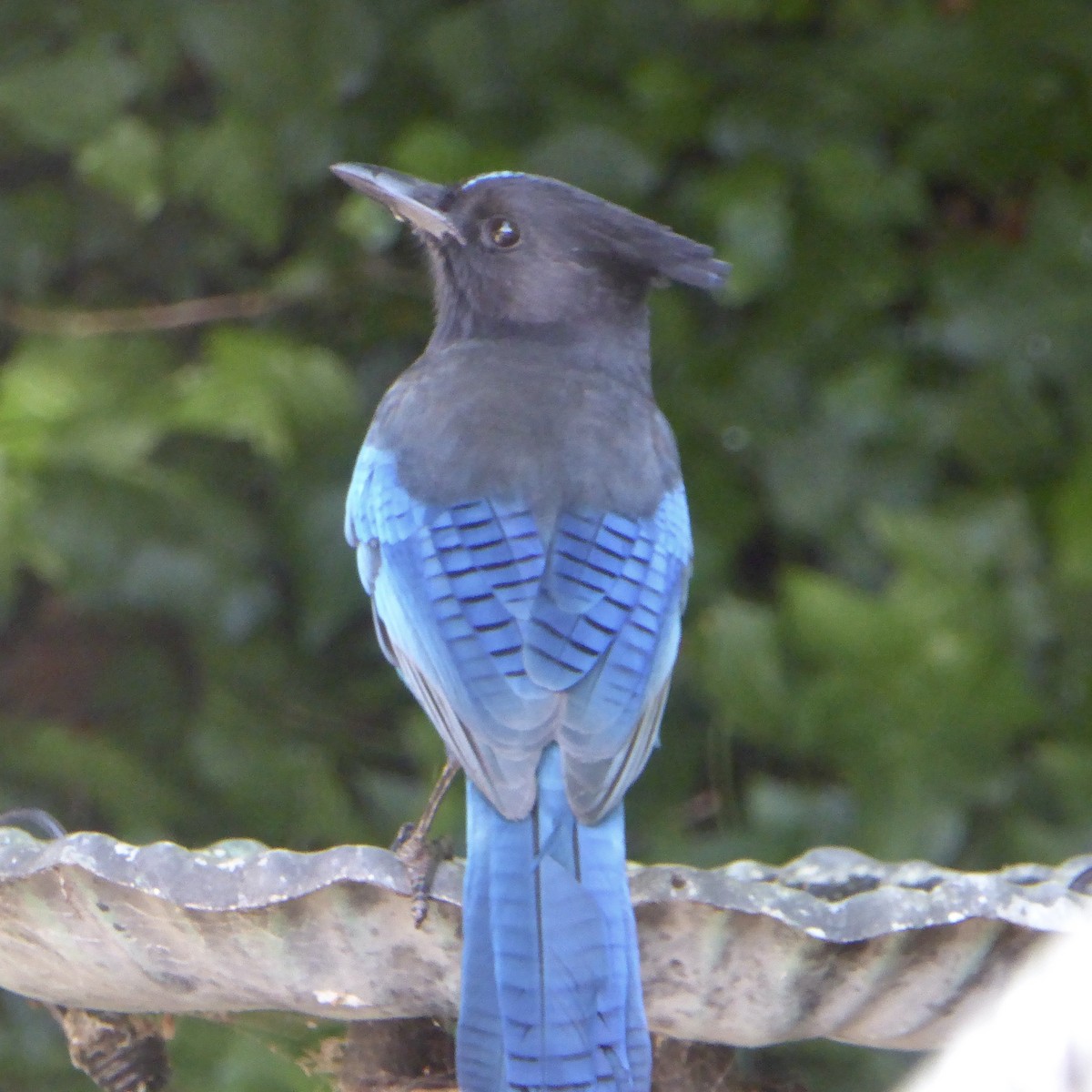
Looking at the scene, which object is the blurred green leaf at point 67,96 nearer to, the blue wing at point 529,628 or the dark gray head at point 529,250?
the dark gray head at point 529,250

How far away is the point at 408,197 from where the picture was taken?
2.05 meters

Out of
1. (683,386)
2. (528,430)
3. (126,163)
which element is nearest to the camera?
(528,430)

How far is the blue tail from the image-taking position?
47.8 inches

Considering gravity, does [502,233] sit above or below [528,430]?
above

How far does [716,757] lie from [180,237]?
41.4 inches

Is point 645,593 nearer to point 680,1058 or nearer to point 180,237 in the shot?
point 680,1058

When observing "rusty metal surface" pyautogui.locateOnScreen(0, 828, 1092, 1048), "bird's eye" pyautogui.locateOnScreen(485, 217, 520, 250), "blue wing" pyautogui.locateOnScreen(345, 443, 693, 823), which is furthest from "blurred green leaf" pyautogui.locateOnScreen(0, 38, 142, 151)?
"rusty metal surface" pyautogui.locateOnScreen(0, 828, 1092, 1048)

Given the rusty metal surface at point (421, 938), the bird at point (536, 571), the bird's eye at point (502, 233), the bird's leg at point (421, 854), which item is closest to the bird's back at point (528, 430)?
the bird at point (536, 571)

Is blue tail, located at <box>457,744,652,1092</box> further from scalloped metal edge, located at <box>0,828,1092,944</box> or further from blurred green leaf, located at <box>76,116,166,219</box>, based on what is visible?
blurred green leaf, located at <box>76,116,166,219</box>

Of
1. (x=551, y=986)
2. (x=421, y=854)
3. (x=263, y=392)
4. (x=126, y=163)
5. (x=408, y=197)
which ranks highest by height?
(x=126, y=163)

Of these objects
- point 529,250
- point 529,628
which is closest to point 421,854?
point 529,628

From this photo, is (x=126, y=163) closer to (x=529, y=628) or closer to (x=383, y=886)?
(x=529, y=628)

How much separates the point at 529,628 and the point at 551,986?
34cm

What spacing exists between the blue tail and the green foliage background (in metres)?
0.95
